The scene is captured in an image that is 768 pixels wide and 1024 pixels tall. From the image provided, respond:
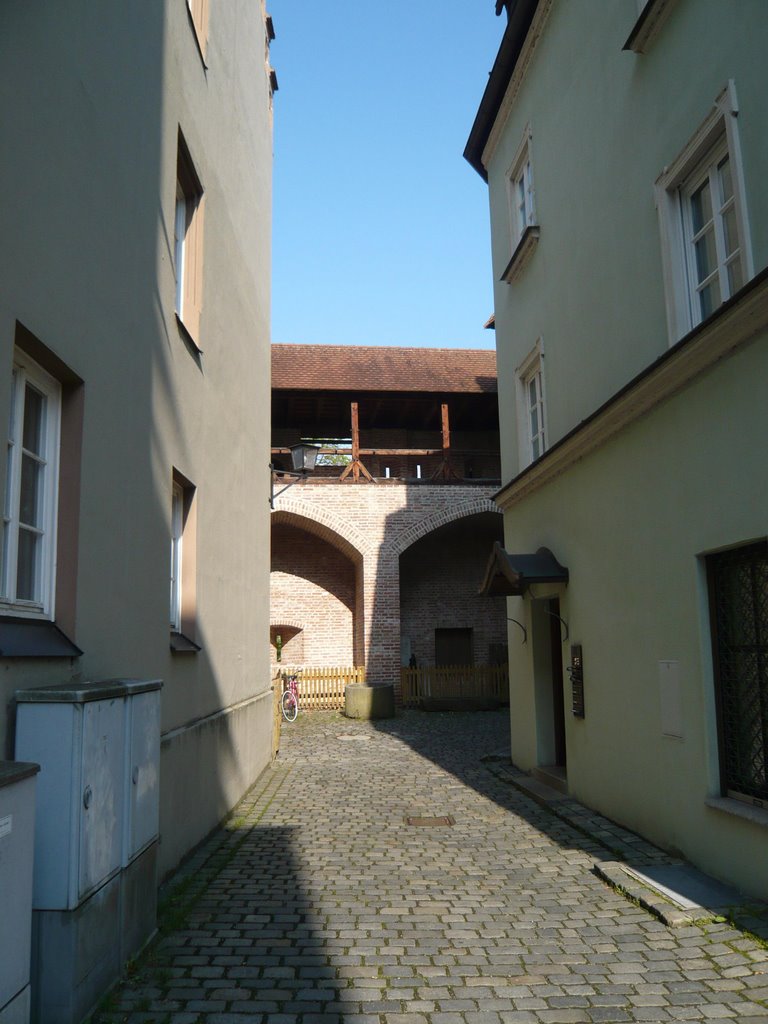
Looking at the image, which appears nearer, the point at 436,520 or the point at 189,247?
the point at 189,247

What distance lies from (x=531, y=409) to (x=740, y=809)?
623cm

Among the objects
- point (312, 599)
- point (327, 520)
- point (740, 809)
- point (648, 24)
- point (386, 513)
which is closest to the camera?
point (740, 809)

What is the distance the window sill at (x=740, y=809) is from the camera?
193 inches

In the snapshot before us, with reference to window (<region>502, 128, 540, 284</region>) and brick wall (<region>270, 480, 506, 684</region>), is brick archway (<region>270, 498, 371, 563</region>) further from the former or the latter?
window (<region>502, 128, 540, 284</region>)

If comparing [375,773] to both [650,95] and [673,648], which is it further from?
[650,95]

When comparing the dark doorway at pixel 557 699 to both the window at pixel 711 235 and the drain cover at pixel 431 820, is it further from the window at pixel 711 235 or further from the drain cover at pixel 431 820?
the window at pixel 711 235

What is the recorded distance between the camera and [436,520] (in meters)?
20.8

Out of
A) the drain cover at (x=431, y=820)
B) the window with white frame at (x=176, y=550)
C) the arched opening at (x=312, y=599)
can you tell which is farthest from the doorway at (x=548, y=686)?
the arched opening at (x=312, y=599)

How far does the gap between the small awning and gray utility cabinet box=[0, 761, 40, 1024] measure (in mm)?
5966

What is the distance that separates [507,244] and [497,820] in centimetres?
729

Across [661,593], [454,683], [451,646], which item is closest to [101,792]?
[661,593]

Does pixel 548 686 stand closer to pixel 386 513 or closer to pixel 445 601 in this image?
pixel 386 513

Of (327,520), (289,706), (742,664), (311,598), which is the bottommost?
(289,706)

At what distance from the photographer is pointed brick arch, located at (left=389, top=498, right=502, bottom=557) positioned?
20.6 meters
